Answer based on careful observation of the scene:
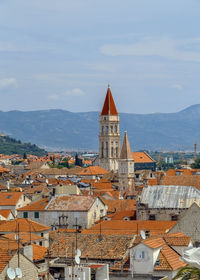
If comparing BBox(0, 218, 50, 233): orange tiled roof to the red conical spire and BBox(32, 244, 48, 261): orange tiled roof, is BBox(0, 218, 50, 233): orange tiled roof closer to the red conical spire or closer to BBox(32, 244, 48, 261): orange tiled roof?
BBox(32, 244, 48, 261): orange tiled roof

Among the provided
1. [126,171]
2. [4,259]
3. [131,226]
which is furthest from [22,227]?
[126,171]

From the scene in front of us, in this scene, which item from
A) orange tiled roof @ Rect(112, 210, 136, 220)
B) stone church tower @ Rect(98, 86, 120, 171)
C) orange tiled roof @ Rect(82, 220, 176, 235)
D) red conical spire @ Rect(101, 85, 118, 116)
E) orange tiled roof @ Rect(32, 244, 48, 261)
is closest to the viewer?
orange tiled roof @ Rect(32, 244, 48, 261)

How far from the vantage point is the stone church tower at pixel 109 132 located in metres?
189

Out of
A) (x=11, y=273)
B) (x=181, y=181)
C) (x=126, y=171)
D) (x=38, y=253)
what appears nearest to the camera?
(x=11, y=273)

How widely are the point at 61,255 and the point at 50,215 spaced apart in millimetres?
28483

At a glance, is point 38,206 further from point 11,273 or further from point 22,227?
point 11,273

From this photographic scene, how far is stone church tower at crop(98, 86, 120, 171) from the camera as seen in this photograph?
188875 mm

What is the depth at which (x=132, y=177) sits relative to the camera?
128875 millimetres

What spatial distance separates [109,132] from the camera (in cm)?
19112

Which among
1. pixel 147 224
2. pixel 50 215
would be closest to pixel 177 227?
pixel 147 224

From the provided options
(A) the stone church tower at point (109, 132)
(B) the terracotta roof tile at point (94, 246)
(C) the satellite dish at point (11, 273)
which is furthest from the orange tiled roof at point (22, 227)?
(A) the stone church tower at point (109, 132)

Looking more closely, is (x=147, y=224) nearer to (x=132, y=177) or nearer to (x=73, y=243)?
(x=73, y=243)

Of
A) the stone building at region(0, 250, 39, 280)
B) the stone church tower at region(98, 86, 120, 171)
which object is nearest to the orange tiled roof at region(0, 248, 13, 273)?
the stone building at region(0, 250, 39, 280)

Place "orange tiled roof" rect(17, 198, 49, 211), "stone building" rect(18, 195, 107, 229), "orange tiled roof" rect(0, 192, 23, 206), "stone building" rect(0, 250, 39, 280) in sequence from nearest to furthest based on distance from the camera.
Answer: "stone building" rect(0, 250, 39, 280)
"stone building" rect(18, 195, 107, 229)
"orange tiled roof" rect(17, 198, 49, 211)
"orange tiled roof" rect(0, 192, 23, 206)
